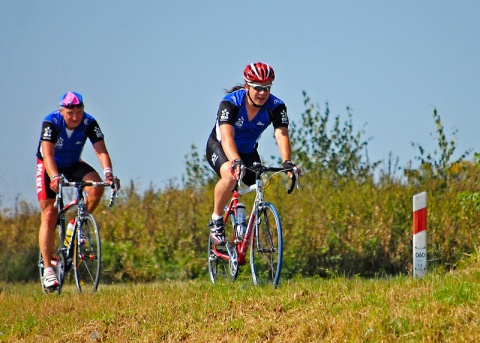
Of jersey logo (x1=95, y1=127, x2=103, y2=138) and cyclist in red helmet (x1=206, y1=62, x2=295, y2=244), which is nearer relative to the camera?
cyclist in red helmet (x1=206, y1=62, x2=295, y2=244)

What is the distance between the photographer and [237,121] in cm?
1009

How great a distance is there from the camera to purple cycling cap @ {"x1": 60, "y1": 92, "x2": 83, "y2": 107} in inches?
437

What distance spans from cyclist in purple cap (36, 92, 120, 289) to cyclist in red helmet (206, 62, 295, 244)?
161cm

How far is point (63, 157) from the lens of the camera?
37.8 ft

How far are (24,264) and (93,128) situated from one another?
5474 millimetres

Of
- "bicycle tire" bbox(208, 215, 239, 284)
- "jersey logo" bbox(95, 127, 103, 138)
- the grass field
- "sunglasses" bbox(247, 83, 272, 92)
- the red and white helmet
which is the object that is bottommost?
the grass field

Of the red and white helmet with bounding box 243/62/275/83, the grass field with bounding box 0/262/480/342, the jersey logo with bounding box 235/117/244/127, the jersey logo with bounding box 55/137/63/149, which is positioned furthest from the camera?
the jersey logo with bounding box 55/137/63/149

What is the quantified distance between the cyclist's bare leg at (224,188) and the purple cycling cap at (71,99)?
2.26 meters

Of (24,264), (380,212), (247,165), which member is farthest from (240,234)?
(24,264)

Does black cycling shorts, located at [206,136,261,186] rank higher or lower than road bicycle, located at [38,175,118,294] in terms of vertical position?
higher

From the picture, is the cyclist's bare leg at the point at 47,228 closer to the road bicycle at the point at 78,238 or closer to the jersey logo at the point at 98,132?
the road bicycle at the point at 78,238

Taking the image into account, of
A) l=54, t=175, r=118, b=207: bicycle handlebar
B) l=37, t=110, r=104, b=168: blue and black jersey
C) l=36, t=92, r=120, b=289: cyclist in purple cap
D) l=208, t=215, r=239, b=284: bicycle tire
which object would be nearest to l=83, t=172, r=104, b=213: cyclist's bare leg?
l=36, t=92, r=120, b=289: cyclist in purple cap

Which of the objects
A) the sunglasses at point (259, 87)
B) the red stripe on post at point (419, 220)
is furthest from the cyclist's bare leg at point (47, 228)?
the red stripe on post at point (419, 220)

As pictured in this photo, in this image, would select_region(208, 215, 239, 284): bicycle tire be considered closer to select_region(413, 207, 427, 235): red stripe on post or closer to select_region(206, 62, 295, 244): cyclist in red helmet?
select_region(206, 62, 295, 244): cyclist in red helmet
